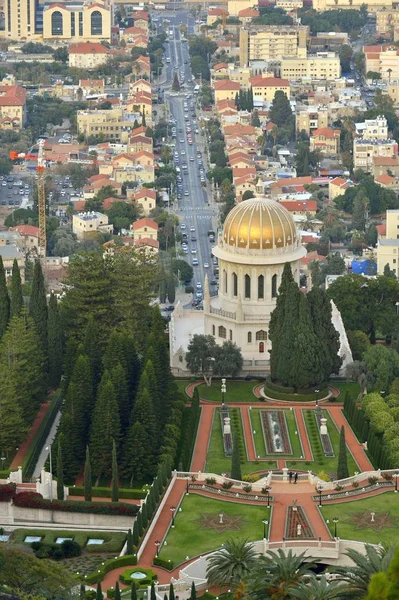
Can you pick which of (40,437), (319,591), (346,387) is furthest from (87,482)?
(346,387)

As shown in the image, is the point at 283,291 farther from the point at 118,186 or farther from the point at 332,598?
the point at 118,186

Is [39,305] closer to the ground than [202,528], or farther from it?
farther from it

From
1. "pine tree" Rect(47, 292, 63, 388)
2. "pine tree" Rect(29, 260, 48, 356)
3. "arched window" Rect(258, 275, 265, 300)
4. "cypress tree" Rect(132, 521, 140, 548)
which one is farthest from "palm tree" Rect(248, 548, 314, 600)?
"arched window" Rect(258, 275, 265, 300)

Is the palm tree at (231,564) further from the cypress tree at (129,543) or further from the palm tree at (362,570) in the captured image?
the cypress tree at (129,543)

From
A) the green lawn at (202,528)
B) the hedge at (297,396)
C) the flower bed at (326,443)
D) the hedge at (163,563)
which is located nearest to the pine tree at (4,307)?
the hedge at (297,396)

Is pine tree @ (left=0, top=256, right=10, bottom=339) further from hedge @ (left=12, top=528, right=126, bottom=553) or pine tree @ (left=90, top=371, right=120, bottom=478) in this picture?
hedge @ (left=12, top=528, right=126, bottom=553)

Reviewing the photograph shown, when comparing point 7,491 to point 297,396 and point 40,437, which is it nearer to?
point 40,437
